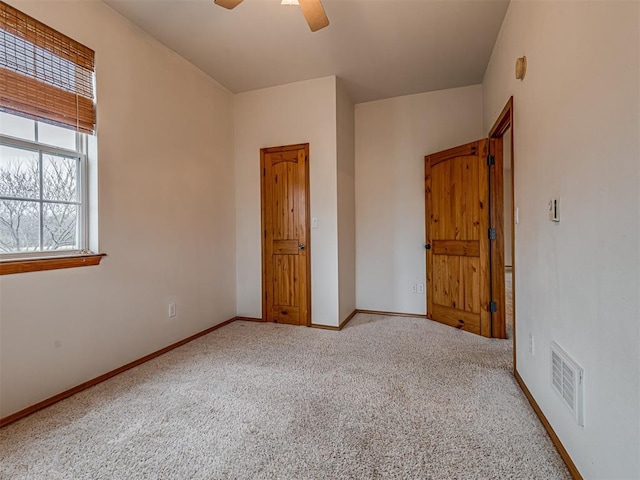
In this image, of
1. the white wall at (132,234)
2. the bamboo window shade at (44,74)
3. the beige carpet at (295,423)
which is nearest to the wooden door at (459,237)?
the beige carpet at (295,423)

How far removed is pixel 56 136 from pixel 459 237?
3.60m

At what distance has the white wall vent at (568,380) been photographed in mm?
1303

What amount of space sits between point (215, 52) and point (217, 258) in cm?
209

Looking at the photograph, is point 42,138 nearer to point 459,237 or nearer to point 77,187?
point 77,187

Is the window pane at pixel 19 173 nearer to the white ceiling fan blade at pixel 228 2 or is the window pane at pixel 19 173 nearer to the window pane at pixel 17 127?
the window pane at pixel 17 127

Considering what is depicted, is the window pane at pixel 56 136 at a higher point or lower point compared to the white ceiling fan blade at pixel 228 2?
lower

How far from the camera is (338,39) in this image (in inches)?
108

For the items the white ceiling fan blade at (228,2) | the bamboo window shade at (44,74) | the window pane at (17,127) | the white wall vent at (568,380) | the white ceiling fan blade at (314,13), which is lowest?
the white wall vent at (568,380)

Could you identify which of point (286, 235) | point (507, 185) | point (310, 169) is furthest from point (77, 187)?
point (507, 185)

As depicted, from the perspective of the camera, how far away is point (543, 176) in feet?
5.61

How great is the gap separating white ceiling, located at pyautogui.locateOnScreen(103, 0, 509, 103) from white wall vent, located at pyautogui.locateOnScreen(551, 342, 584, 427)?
8.04 feet

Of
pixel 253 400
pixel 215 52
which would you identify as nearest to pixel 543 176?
pixel 253 400

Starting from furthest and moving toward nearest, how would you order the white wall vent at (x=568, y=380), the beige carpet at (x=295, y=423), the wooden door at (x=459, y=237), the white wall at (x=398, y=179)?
the white wall at (x=398, y=179) → the wooden door at (x=459, y=237) → the beige carpet at (x=295, y=423) → the white wall vent at (x=568, y=380)

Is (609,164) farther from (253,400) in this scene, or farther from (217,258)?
(217,258)
